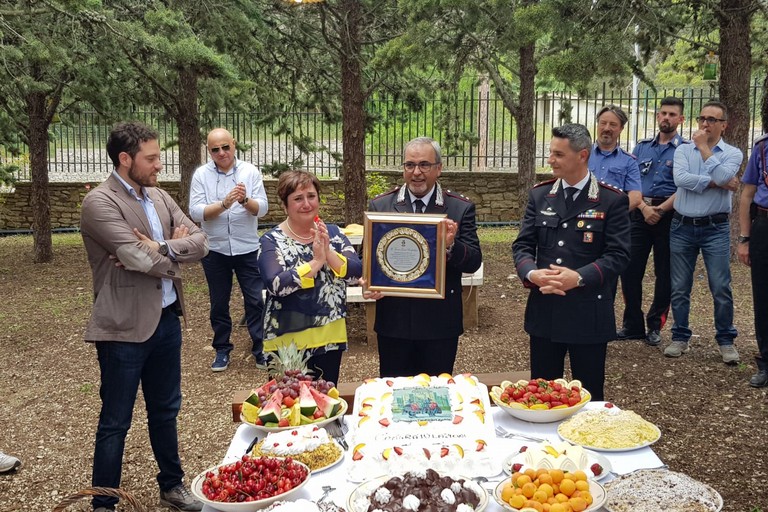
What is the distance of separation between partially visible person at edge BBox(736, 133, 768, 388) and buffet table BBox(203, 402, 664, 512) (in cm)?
301

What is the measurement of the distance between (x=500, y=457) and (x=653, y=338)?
480cm

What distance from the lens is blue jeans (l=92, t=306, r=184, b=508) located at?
3881 millimetres

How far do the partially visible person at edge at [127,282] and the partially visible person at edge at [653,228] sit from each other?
4.54 m

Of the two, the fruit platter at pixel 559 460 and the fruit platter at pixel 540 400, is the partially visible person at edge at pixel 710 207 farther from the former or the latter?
the fruit platter at pixel 559 460

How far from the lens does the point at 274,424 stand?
3.33m

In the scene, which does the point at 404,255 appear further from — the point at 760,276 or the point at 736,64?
the point at 736,64

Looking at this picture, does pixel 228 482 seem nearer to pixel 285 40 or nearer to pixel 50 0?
pixel 50 0

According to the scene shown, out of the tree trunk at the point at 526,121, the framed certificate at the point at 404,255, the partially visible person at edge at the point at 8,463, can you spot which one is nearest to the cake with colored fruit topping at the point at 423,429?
the framed certificate at the point at 404,255

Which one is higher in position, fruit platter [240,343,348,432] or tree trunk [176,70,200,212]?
tree trunk [176,70,200,212]

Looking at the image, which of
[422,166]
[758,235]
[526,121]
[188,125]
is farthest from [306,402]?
[188,125]

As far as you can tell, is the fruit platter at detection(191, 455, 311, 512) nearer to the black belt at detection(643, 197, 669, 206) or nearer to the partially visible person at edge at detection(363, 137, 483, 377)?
the partially visible person at edge at detection(363, 137, 483, 377)

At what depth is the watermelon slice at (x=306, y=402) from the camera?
11.0 feet

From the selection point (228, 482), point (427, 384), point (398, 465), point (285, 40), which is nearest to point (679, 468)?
point (427, 384)

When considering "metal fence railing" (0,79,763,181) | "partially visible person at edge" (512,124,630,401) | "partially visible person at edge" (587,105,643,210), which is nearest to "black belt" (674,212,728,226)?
"partially visible person at edge" (587,105,643,210)
